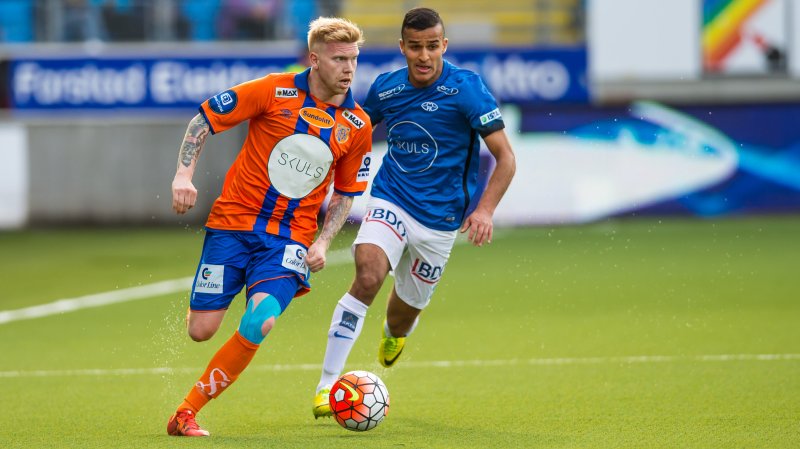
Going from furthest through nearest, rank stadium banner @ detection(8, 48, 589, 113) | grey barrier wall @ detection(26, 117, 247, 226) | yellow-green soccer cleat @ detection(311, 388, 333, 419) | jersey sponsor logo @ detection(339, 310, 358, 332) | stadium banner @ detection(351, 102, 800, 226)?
grey barrier wall @ detection(26, 117, 247, 226) < stadium banner @ detection(8, 48, 589, 113) < stadium banner @ detection(351, 102, 800, 226) < jersey sponsor logo @ detection(339, 310, 358, 332) < yellow-green soccer cleat @ detection(311, 388, 333, 419)

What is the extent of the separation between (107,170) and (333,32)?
1405 centimetres

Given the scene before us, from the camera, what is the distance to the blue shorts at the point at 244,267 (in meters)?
6.47

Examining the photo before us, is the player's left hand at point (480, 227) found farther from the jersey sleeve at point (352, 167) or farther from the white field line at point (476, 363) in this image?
the white field line at point (476, 363)

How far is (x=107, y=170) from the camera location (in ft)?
65.3

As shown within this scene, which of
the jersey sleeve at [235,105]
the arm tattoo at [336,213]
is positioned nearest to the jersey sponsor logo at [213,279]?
the arm tattoo at [336,213]

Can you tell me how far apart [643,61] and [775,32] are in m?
2.16

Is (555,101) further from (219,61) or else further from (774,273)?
(774,273)

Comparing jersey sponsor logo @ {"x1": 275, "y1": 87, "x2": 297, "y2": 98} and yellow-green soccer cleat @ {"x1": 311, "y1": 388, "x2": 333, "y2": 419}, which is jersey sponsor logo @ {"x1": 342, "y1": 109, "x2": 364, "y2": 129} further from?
yellow-green soccer cleat @ {"x1": 311, "y1": 388, "x2": 333, "y2": 419}

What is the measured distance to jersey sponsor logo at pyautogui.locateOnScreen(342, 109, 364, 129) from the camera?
22.0 ft

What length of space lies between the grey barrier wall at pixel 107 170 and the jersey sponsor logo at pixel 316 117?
1330cm

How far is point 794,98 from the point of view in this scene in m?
20.0

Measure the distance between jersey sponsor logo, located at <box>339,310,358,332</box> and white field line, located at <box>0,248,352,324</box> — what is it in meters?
4.95

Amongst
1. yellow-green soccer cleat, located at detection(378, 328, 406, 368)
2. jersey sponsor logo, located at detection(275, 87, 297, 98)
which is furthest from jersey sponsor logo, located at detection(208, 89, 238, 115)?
yellow-green soccer cleat, located at detection(378, 328, 406, 368)

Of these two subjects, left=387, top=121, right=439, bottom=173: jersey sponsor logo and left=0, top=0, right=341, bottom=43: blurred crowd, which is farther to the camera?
left=0, top=0, right=341, bottom=43: blurred crowd
